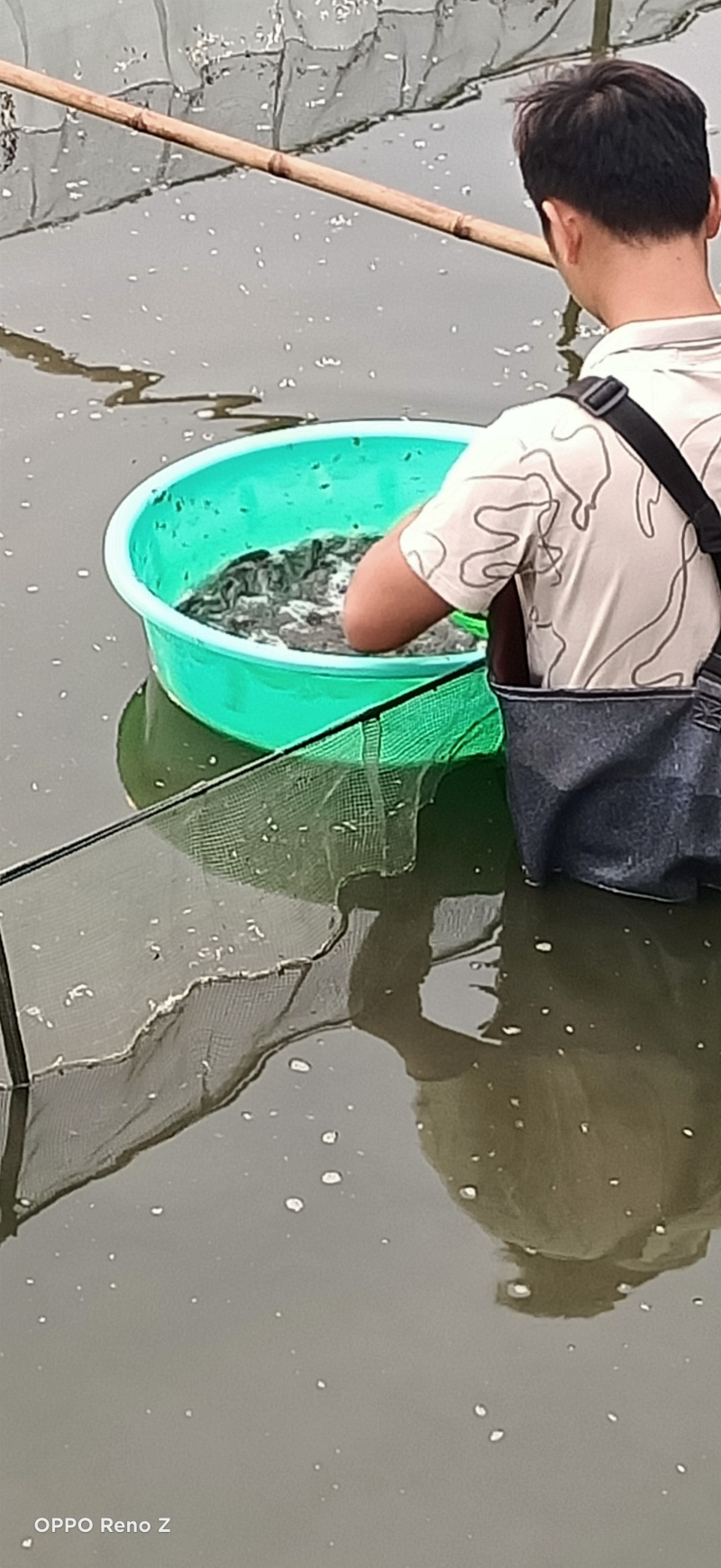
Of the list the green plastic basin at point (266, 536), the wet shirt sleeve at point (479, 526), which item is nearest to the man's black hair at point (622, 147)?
the wet shirt sleeve at point (479, 526)

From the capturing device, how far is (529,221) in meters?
4.11

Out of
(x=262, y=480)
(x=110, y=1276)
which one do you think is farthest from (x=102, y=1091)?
(x=262, y=480)

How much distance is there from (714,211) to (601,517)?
0.38 metres

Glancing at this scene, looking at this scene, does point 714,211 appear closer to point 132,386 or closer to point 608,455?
point 608,455

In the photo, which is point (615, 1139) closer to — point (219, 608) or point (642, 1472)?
point (642, 1472)

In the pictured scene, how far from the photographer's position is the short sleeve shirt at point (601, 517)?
1871mm

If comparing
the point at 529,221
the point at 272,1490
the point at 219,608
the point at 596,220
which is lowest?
the point at 272,1490

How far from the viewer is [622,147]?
1.83 meters

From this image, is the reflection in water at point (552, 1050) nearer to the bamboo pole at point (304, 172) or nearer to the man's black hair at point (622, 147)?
the man's black hair at point (622, 147)

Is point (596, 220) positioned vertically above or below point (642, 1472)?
above

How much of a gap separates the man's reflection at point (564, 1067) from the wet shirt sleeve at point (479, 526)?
1.59 feet

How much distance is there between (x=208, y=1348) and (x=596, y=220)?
1314 millimetres

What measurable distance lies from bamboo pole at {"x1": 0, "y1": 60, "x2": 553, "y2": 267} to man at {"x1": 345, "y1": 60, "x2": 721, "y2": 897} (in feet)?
3.33

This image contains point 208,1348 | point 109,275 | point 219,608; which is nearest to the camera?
point 208,1348
